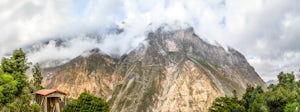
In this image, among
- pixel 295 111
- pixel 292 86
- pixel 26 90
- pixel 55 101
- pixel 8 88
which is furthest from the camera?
pixel 292 86

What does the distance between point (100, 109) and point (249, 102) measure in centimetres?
4230

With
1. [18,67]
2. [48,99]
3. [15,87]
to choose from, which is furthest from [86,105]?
[15,87]

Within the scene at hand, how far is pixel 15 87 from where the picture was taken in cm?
5728

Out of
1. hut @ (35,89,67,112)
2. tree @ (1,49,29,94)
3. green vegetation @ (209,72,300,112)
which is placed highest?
tree @ (1,49,29,94)

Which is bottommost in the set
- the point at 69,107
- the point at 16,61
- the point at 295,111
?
the point at 295,111

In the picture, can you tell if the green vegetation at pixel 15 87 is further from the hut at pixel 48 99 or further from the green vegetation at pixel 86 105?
the green vegetation at pixel 86 105

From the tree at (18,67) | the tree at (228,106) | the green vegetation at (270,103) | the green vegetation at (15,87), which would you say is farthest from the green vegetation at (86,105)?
the green vegetation at (270,103)

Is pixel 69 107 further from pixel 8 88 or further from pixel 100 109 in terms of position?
pixel 8 88

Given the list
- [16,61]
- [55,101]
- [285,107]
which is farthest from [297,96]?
[16,61]

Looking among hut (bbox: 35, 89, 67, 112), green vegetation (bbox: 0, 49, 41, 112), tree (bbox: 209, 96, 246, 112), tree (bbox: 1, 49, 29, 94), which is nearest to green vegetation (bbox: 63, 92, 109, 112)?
hut (bbox: 35, 89, 67, 112)

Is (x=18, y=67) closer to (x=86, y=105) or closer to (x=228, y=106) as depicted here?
(x=86, y=105)

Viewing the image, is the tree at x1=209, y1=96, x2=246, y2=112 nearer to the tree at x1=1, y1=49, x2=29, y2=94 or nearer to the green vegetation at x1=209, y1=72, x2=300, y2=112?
the green vegetation at x1=209, y1=72, x2=300, y2=112

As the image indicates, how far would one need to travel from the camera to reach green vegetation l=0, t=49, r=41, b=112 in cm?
5603

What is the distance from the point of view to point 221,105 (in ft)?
334
